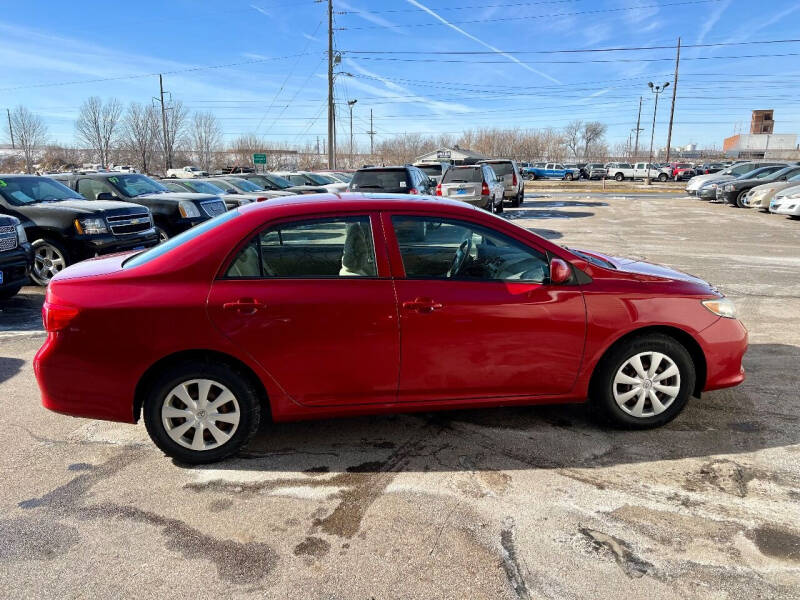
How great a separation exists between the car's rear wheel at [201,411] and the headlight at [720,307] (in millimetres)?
3068

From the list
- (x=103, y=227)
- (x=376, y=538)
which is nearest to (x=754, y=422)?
(x=376, y=538)

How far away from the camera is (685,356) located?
3703mm

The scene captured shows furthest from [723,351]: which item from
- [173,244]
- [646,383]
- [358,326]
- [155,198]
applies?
[155,198]

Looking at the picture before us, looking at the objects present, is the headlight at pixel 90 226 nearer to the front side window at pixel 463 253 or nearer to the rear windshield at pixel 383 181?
the rear windshield at pixel 383 181

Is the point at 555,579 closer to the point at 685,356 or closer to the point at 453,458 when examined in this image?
the point at 453,458

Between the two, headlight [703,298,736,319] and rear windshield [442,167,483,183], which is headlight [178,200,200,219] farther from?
headlight [703,298,736,319]

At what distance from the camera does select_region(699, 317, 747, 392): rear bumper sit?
12.2 ft

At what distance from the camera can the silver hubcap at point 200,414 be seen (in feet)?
10.9

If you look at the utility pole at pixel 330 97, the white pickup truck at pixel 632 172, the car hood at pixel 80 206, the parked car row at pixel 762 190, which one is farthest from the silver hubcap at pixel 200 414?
the white pickup truck at pixel 632 172

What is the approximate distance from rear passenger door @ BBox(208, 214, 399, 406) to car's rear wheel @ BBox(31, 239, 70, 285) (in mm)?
6688

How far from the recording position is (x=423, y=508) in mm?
2994

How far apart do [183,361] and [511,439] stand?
2189 mm

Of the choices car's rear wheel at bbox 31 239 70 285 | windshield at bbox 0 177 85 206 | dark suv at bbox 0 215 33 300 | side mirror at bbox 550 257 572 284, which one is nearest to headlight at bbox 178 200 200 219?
windshield at bbox 0 177 85 206

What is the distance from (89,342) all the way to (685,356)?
379 cm
